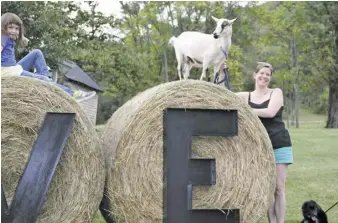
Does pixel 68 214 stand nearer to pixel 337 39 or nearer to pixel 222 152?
pixel 222 152

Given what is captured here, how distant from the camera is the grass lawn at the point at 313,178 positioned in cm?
621

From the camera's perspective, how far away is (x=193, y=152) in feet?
12.4

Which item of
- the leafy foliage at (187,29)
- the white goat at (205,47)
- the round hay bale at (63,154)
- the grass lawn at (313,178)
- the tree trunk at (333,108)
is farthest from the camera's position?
the tree trunk at (333,108)

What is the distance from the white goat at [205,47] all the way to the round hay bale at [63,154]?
7.47 feet

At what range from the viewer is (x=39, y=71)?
425 centimetres

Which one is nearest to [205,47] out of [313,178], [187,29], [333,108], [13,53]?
[13,53]

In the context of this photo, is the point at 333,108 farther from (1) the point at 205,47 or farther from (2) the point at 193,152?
(2) the point at 193,152

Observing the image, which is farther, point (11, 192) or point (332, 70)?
point (332, 70)

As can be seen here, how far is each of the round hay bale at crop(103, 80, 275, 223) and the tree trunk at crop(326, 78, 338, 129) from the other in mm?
23093

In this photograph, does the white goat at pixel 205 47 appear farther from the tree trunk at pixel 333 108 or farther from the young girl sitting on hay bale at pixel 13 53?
the tree trunk at pixel 333 108

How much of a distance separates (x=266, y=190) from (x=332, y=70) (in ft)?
83.3

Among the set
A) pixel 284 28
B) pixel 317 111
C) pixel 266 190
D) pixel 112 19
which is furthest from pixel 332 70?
pixel 266 190

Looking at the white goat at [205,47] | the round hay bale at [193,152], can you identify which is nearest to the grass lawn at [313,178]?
the round hay bale at [193,152]

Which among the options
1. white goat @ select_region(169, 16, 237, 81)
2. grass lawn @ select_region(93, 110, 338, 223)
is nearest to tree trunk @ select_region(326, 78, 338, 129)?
grass lawn @ select_region(93, 110, 338, 223)
